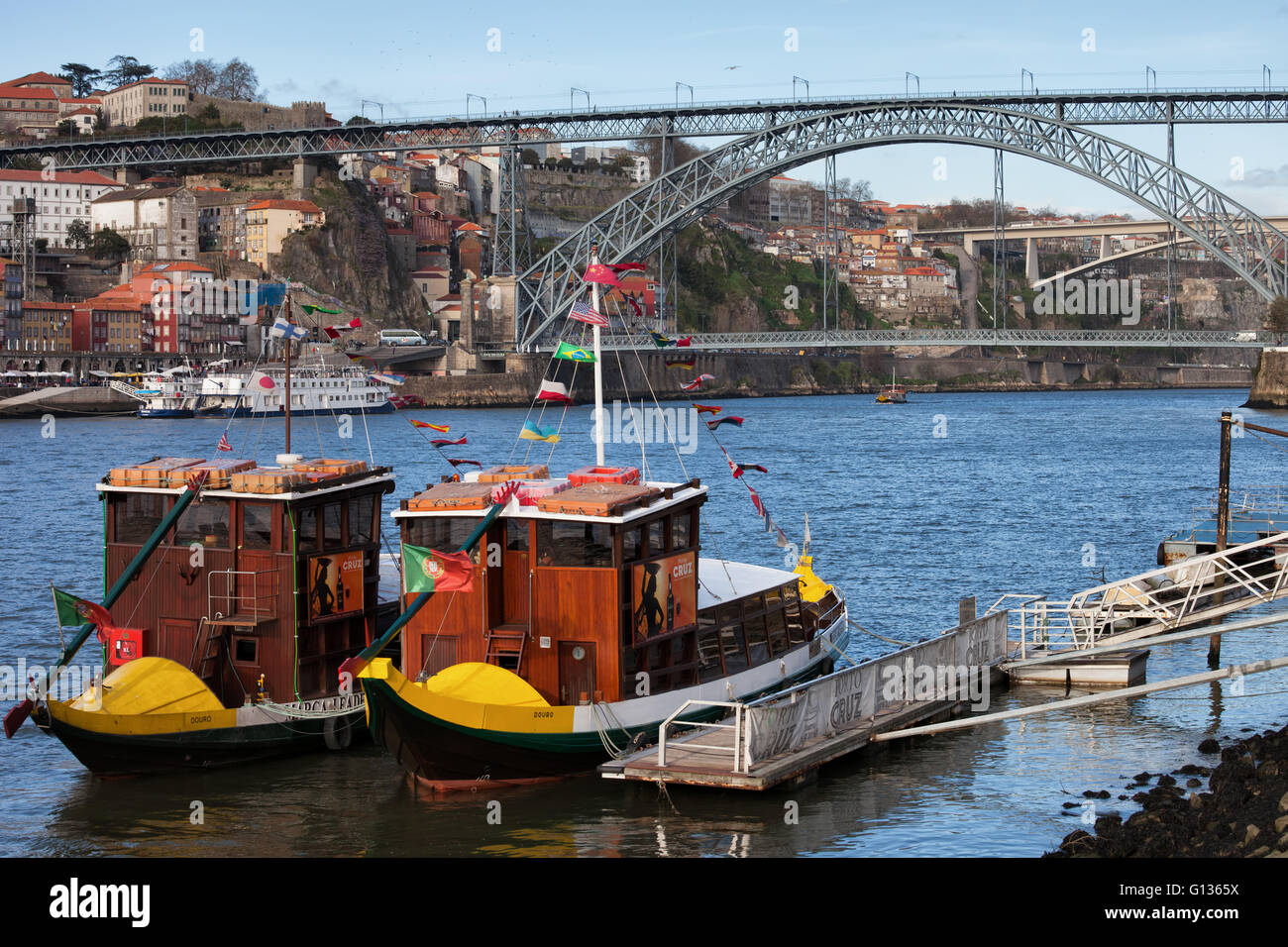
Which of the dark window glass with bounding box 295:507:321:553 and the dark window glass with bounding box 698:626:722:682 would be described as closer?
the dark window glass with bounding box 295:507:321:553

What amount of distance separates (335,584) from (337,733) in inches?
50.7

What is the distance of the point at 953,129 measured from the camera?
6606cm

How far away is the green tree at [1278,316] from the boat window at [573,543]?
5922cm

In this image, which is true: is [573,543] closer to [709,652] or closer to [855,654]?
[709,652]

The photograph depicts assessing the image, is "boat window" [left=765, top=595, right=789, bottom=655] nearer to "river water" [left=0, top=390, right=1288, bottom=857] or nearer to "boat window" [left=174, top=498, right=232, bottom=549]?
"river water" [left=0, top=390, right=1288, bottom=857]

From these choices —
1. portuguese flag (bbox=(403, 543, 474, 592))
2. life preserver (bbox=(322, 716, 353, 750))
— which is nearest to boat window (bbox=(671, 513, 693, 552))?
portuguese flag (bbox=(403, 543, 474, 592))

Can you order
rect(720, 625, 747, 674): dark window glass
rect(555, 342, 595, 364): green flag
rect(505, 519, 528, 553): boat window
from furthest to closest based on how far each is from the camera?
rect(555, 342, 595, 364): green flag, rect(720, 625, 747, 674): dark window glass, rect(505, 519, 528, 553): boat window

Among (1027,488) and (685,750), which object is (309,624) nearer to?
(685,750)

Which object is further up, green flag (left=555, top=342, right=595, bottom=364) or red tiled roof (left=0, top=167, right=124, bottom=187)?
red tiled roof (left=0, top=167, right=124, bottom=187)

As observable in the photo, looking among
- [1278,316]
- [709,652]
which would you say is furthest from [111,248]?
[709,652]

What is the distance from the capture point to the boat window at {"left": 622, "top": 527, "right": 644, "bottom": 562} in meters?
13.1

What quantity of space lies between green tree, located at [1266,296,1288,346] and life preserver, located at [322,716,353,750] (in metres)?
59.5

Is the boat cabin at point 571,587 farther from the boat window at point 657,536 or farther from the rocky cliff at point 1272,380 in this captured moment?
the rocky cliff at point 1272,380
